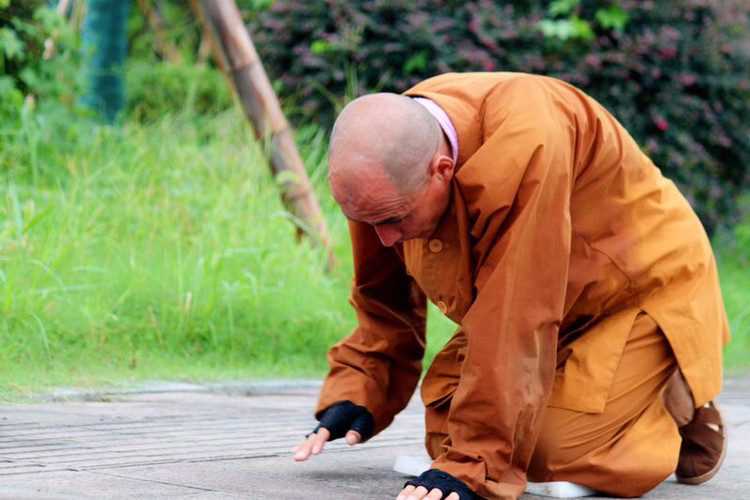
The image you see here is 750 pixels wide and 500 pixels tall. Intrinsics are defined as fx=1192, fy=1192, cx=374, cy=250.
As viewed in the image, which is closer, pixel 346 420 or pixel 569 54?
pixel 346 420

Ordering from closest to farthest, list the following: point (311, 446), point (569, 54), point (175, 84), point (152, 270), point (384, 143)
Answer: point (384, 143) < point (311, 446) < point (152, 270) < point (569, 54) < point (175, 84)

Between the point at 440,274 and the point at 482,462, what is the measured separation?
47 cm

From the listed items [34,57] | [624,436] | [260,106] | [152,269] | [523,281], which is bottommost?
[152,269]

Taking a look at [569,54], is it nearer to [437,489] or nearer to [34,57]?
[34,57]

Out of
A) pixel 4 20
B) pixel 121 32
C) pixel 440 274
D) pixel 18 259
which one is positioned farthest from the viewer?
pixel 121 32

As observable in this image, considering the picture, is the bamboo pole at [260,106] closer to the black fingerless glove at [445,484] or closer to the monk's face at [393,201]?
the monk's face at [393,201]

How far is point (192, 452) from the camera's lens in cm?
328

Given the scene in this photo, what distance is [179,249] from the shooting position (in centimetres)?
566

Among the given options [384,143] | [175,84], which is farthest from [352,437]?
[175,84]

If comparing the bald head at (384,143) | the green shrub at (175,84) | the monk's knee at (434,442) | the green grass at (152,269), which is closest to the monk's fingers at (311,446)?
the monk's knee at (434,442)

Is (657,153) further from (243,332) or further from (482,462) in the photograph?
(482,462)

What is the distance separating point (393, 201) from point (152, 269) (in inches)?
126

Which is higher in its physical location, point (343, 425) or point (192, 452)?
point (343, 425)

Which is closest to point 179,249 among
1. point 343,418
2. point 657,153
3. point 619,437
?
point 343,418
